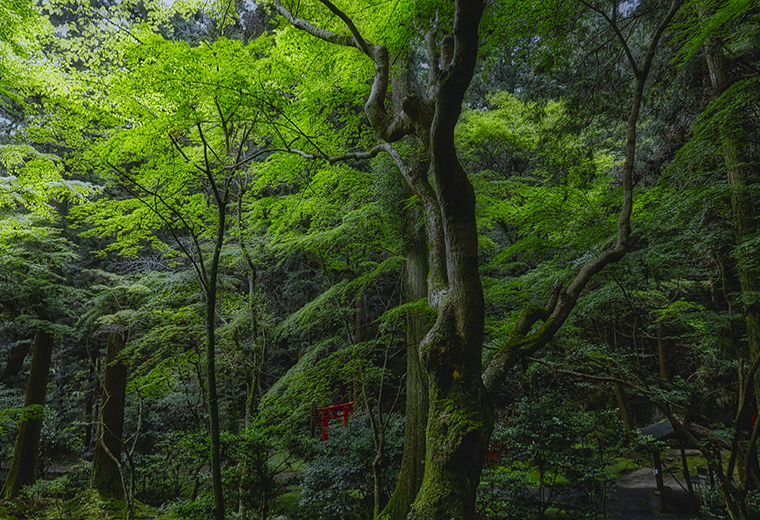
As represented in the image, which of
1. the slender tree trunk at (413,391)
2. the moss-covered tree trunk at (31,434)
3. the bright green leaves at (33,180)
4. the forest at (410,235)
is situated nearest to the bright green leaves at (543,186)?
the forest at (410,235)

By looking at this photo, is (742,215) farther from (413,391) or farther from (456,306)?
(413,391)

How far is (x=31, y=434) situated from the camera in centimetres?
734

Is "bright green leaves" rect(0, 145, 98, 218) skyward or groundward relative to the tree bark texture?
skyward

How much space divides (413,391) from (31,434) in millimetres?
8304

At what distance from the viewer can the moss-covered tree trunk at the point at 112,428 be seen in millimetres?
6930

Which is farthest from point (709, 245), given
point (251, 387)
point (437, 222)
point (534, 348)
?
point (251, 387)

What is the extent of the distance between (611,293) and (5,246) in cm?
916

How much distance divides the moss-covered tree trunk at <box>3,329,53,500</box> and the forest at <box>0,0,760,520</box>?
0.04 metres

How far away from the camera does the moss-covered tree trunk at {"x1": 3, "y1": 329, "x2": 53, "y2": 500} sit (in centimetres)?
706

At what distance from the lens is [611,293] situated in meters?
3.95

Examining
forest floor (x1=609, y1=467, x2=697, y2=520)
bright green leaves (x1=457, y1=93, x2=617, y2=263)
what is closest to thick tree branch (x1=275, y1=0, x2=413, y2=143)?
bright green leaves (x1=457, y1=93, x2=617, y2=263)

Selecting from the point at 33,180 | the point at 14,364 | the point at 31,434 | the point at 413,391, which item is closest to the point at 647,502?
the point at 413,391

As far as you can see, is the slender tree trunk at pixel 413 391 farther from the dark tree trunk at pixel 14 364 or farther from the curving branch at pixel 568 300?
the dark tree trunk at pixel 14 364

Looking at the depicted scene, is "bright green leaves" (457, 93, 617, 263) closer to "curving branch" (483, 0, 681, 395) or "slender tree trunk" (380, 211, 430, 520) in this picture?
"curving branch" (483, 0, 681, 395)
